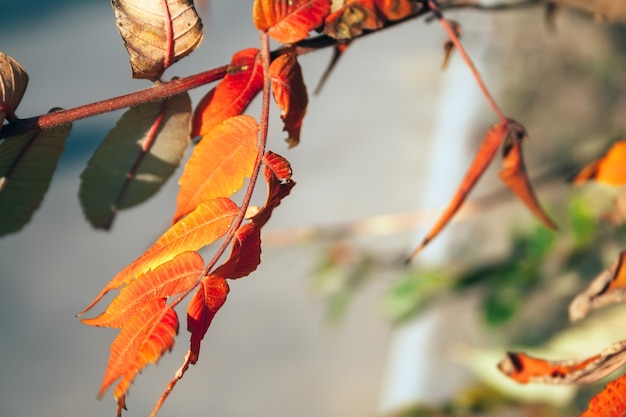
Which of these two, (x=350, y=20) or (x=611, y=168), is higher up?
(x=350, y=20)

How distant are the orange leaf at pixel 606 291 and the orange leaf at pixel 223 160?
0.52 ft

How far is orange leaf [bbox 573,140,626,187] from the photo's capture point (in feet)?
1.18

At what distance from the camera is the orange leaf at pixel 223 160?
277 millimetres

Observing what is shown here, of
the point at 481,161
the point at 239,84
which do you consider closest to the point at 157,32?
the point at 239,84

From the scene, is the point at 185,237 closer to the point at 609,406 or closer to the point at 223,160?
the point at 223,160

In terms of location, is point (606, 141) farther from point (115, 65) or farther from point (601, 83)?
point (115, 65)

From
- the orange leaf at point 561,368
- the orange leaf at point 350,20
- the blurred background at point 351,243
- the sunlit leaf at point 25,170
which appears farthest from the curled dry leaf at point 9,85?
the blurred background at point 351,243

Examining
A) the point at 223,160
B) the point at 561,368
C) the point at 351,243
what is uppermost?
the point at 223,160

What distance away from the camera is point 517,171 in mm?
328

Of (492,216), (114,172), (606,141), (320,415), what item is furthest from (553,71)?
(114,172)

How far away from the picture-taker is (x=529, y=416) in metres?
0.58

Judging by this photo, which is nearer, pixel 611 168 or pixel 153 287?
pixel 153 287

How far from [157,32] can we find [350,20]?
0.26 ft

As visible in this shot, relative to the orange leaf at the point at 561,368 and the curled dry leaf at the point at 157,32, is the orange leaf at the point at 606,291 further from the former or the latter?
the curled dry leaf at the point at 157,32
